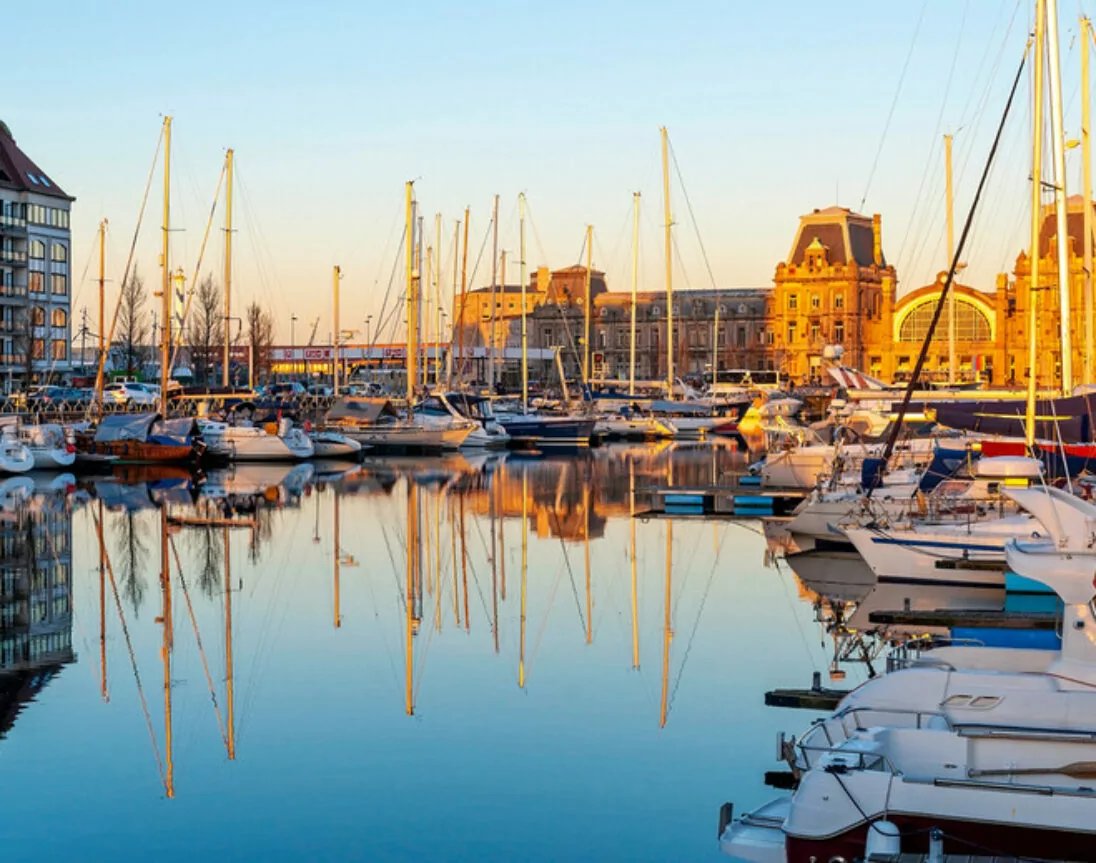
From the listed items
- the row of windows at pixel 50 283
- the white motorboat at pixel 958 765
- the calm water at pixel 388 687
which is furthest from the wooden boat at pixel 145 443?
the row of windows at pixel 50 283

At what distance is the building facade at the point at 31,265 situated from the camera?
92.1m

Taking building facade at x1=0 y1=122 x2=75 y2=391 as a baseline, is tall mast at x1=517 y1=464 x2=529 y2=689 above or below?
below

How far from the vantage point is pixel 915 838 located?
10227 mm

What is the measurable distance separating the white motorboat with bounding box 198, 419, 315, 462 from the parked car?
1901 cm

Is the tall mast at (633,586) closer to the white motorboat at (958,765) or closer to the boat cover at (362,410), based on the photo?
the white motorboat at (958,765)

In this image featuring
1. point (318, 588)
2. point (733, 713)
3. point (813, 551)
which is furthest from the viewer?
point (813, 551)

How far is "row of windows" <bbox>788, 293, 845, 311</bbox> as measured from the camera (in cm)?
14462

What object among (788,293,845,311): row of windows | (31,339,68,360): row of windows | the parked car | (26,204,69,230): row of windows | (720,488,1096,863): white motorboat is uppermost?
(26,204,69,230): row of windows

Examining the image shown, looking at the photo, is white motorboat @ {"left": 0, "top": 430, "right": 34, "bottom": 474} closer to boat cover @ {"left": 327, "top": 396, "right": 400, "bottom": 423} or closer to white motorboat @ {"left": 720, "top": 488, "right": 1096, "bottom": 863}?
boat cover @ {"left": 327, "top": 396, "right": 400, "bottom": 423}

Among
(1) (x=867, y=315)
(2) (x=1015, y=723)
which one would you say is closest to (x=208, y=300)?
(1) (x=867, y=315)

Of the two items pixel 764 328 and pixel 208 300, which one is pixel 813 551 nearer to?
pixel 208 300

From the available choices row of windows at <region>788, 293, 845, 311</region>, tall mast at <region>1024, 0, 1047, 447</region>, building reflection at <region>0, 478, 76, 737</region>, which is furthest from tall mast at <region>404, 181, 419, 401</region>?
row of windows at <region>788, 293, 845, 311</region>

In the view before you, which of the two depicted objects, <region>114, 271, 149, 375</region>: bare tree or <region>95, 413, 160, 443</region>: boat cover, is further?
<region>114, 271, 149, 375</region>: bare tree

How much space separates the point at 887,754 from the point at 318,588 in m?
15.4
